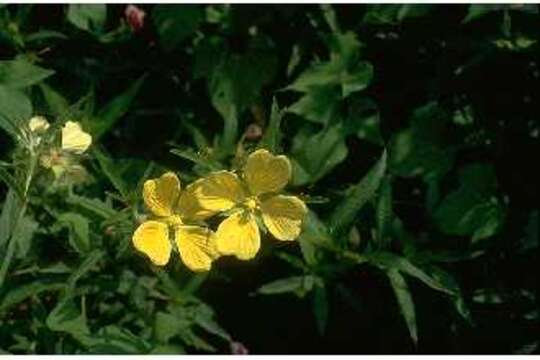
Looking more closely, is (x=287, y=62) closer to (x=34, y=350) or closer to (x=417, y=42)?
(x=417, y=42)

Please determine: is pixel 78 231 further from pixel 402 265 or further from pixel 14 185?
pixel 402 265

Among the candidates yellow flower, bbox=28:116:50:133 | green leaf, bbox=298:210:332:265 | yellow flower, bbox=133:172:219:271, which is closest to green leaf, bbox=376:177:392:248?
green leaf, bbox=298:210:332:265

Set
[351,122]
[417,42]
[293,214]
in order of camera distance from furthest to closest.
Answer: [417,42] < [351,122] < [293,214]

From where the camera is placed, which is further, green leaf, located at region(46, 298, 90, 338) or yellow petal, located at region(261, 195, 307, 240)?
green leaf, located at region(46, 298, 90, 338)

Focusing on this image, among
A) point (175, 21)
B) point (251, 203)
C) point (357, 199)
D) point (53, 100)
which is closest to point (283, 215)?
point (251, 203)

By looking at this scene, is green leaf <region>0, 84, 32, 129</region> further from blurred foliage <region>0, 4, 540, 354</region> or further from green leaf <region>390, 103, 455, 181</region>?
green leaf <region>390, 103, 455, 181</region>

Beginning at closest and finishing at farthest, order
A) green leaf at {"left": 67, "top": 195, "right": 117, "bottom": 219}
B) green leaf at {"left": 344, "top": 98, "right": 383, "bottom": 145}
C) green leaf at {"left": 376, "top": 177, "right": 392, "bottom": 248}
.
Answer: green leaf at {"left": 67, "top": 195, "right": 117, "bottom": 219}, green leaf at {"left": 376, "top": 177, "right": 392, "bottom": 248}, green leaf at {"left": 344, "top": 98, "right": 383, "bottom": 145}

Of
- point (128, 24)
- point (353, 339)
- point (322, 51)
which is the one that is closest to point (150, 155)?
point (128, 24)

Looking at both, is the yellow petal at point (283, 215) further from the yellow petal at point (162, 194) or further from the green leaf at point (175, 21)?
the green leaf at point (175, 21)
